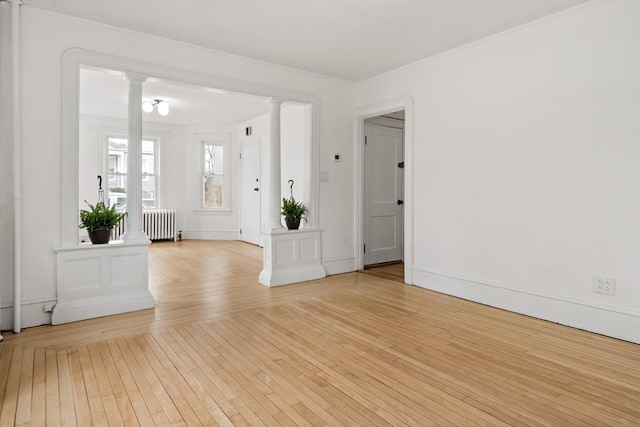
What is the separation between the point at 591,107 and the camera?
2.99 m

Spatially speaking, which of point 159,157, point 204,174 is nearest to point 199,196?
point 204,174

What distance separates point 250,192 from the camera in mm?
7891

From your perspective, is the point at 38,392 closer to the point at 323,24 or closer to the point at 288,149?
the point at 323,24

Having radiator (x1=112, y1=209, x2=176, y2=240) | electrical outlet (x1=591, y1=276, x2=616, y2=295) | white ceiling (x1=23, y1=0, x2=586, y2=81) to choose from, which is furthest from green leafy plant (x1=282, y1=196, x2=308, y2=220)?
radiator (x1=112, y1=209, x2=176, y2=240)

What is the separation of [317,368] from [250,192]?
19.2ft

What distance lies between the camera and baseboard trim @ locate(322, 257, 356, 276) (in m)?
5.01

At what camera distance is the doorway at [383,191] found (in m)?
5.50

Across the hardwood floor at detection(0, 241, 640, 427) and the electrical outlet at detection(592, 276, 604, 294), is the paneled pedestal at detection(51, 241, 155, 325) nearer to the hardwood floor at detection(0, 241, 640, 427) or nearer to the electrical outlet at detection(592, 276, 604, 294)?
the hardwood floor at detection(0, 241, 640, 427)

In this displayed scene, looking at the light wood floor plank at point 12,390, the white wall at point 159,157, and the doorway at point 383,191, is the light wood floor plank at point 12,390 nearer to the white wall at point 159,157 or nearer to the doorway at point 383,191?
the doorway at point 383,191

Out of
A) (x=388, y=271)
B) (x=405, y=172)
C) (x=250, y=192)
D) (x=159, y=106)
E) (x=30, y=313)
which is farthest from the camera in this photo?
(x=250, y=192)

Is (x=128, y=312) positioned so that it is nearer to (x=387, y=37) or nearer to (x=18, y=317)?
(x=18, y=317)

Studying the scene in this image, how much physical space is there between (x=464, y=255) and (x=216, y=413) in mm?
2915

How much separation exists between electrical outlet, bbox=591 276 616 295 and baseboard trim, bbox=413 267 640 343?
0.11 meters

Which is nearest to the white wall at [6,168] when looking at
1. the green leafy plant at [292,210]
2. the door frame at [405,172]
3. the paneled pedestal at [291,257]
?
the paneled pedestal at [291,257]
